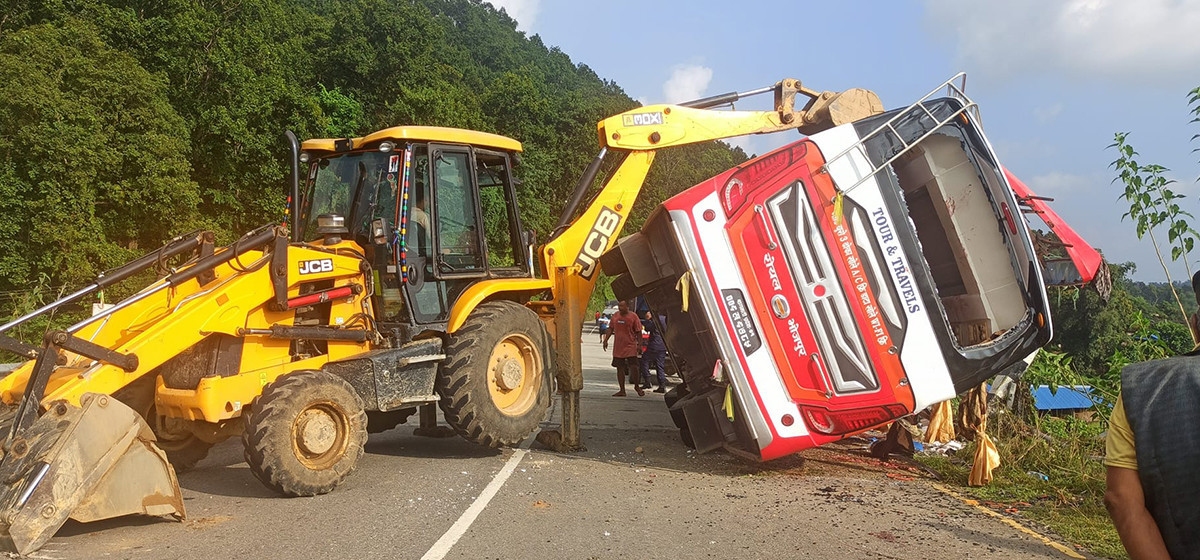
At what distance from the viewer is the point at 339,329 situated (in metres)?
7.14

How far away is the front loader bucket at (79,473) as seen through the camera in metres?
4.65

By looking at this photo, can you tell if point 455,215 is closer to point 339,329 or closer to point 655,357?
point 339,329

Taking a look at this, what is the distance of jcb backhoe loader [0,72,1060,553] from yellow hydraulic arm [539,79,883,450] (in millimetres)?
20

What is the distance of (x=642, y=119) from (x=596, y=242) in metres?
1.27

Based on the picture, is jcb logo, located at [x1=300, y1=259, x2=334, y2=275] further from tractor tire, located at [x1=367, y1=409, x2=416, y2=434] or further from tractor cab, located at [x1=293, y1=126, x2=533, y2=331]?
tractor tire, located at [x1=367, y1=409, x2=416, y2=434]

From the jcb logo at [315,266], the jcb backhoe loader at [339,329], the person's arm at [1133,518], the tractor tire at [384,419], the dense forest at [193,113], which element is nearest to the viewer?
the person's arm at [1133,518]

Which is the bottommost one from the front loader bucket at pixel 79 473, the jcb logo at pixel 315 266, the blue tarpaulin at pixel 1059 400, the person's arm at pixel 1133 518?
the person's arm at pixel 1133 518

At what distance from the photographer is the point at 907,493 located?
277 inches

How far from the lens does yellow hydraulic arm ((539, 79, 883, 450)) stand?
8469mm

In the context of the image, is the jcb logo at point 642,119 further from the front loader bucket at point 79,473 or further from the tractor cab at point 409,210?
the front loader bucket at point 79,473

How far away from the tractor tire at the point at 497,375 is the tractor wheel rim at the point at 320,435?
1240 mm

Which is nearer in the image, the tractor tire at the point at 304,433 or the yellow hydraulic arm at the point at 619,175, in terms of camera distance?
the tractor tire at the point at 304,433

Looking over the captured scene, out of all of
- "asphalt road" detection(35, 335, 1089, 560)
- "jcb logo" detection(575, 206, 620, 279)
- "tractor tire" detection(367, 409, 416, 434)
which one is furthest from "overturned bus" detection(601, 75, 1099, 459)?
"tractor tire" detection(367, 409, 416, 434)

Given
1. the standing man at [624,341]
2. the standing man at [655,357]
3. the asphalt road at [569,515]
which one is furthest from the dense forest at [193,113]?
the asphalt road at [569,515]
